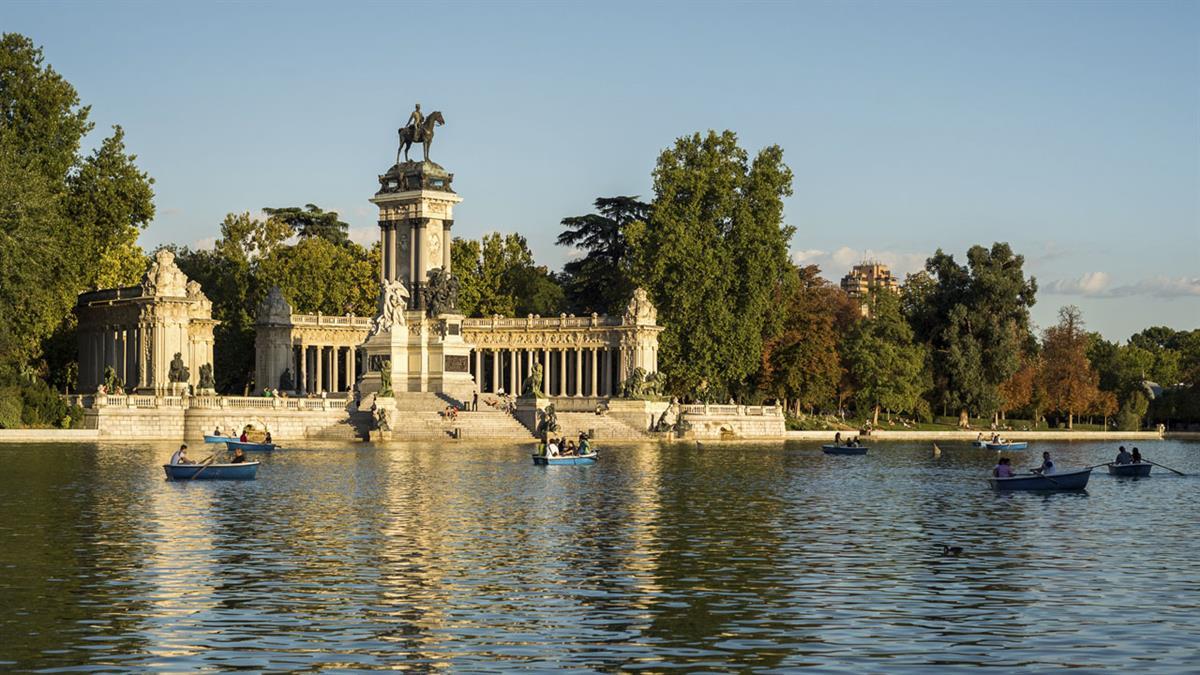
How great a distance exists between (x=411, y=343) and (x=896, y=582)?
78.1m

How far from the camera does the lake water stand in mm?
23766

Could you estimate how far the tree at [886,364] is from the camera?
12925 cm

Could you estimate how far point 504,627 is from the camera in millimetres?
25812

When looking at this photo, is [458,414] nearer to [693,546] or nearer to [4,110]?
[4,110]

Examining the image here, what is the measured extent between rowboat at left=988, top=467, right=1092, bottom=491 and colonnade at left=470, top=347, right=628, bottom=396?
60.0 m

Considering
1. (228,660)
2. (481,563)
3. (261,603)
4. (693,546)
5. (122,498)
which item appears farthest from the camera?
(122,498)

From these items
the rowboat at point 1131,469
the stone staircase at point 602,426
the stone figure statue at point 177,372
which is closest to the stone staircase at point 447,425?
the stone staircase at point 602,426

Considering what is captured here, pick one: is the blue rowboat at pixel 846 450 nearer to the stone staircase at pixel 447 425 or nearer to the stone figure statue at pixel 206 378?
the stone staircase at pixel 447 425

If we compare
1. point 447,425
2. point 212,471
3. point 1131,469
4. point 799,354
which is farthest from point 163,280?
point 1131,469

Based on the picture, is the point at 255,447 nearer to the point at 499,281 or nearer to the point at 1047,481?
the point at 1047,481

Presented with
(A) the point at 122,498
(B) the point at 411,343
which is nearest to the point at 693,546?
(A) the point at 122,498

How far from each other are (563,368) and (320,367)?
17.6 meters

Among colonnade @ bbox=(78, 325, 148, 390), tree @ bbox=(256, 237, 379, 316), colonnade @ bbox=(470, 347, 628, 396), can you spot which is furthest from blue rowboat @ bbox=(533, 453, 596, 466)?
tree @ bbox=(256, 237, 379, 316)

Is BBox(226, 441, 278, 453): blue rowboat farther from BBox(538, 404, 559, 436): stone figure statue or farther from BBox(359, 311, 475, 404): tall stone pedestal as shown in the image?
BBox(359, 311, 475, 404): tall stone pedestal
